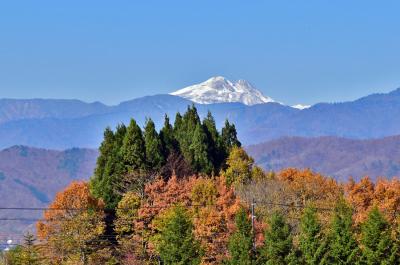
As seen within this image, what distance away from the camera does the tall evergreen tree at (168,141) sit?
5094 inches

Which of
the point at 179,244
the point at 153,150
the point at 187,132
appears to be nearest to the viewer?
the point at 179,244

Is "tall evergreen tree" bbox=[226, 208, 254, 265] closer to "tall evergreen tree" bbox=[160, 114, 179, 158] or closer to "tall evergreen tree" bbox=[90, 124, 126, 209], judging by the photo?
"tall evergreen tree" bbox=[90, 124, 126, 209]

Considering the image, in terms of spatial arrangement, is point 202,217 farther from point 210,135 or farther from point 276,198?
point 210,135

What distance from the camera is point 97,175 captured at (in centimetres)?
12238

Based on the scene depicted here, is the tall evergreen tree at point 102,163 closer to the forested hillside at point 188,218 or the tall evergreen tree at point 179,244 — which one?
the forested hillside at point 188,218

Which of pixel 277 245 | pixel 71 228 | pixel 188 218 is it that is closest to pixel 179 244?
pixel 188 218

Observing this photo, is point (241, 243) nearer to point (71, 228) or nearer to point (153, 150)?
point (71, 228)

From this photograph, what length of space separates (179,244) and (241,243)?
A: 606 centimetres

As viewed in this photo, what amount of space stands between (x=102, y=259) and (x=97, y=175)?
22.0 m

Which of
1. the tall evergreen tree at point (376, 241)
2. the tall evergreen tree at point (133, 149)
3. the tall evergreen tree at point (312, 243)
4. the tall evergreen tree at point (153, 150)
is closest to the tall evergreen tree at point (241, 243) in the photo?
the tall evergreen tree at point (312, 243)

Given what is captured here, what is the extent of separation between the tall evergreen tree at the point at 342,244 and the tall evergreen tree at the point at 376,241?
3.62 ft

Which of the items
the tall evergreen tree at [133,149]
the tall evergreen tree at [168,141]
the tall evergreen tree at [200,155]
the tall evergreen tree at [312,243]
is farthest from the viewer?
the tall evergreen tree at [200,155]

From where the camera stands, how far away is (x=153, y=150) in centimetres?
12238

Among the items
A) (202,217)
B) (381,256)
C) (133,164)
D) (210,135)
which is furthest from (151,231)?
(210,135)
